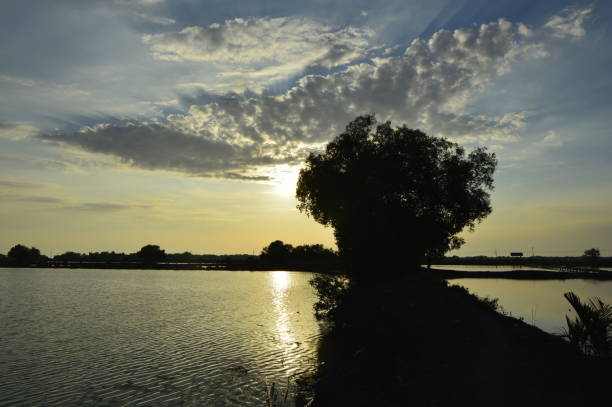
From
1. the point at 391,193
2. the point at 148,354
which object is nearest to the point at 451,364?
the point at 148,354

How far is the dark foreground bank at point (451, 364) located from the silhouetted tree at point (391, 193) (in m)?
10.6

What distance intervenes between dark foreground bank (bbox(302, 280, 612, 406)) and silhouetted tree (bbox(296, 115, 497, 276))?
10.6 m

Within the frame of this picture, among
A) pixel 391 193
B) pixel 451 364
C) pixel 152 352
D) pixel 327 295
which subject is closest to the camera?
pixel 451 364

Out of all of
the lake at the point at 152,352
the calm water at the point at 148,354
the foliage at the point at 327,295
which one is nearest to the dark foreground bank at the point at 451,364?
the lake at the point at 152,352

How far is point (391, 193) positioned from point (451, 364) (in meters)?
27.5

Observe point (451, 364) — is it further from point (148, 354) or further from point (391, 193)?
point (391, 193)

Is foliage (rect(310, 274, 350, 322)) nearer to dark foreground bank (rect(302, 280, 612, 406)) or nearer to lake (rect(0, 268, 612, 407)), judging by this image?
lake (rect(0, 268, 612, 407))

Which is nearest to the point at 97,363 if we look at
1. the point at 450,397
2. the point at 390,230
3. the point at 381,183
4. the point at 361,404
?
the point at 361,404

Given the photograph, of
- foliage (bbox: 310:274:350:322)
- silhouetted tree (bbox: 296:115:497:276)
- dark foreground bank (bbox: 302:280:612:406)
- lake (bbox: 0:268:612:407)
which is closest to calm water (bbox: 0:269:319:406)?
lake (bbox: 0:268:612:407)

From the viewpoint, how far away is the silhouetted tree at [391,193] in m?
39.0

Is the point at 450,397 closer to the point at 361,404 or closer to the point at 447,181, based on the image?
the point at 361,404

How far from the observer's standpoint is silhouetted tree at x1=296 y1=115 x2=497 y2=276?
39031mm

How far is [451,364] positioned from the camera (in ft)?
55.2

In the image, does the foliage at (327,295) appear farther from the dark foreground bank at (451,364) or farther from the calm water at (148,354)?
the dark foreground bank at (451,364)
